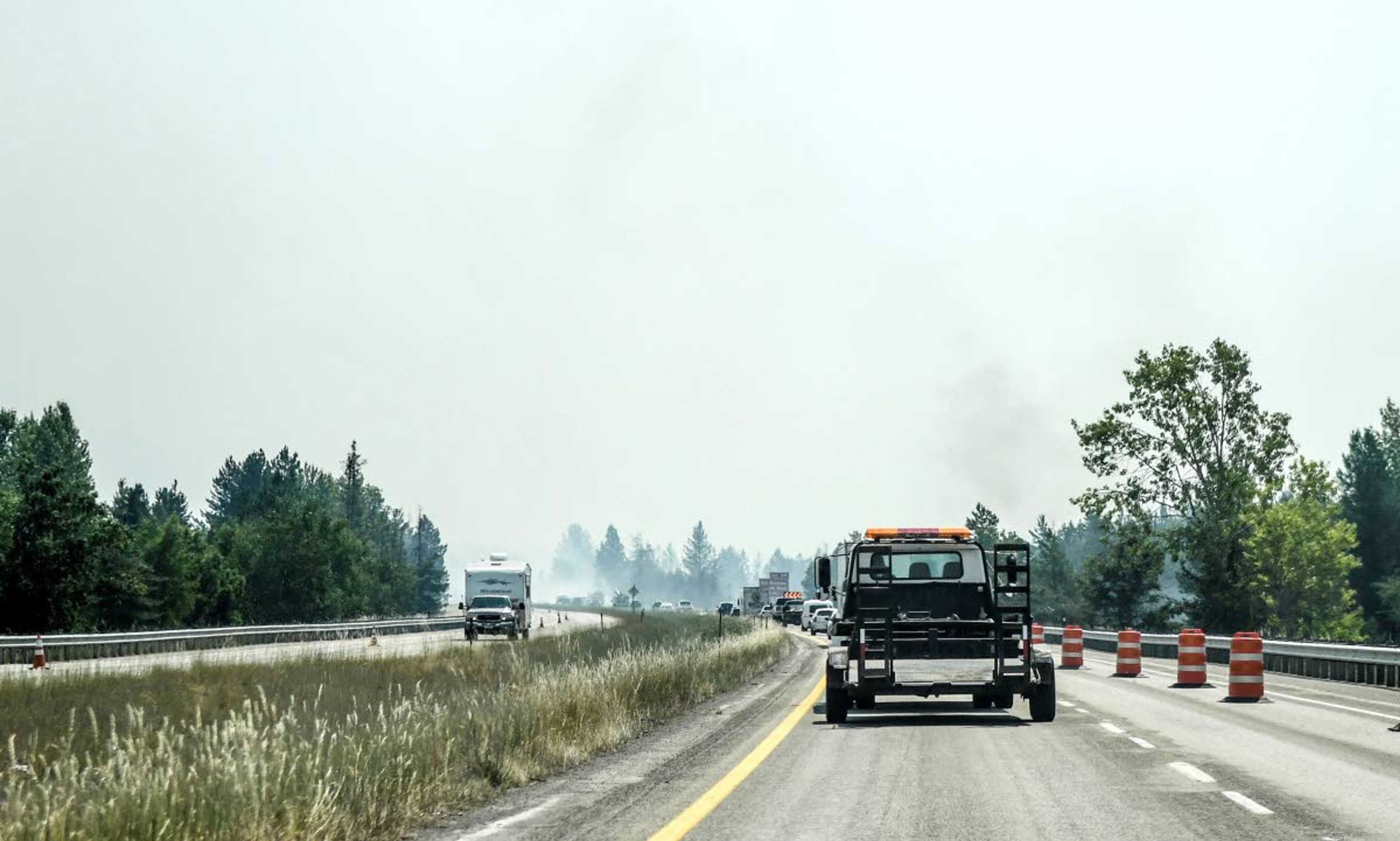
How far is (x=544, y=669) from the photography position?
2284 centimetres

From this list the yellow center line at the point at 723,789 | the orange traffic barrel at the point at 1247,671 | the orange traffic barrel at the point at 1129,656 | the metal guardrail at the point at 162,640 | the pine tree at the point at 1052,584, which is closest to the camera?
the yellow center line at the point at 723,789

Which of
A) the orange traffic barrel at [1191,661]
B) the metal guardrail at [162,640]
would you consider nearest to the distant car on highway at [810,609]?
the metal guardrail at [162,640]

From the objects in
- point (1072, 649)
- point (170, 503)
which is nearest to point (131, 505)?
point (170, 503)

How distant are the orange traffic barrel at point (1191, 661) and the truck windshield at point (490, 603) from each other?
35.7 meters

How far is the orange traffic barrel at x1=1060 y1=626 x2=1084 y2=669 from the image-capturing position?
129ft

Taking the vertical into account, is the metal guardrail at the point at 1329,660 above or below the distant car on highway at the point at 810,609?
below

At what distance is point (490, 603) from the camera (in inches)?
2395

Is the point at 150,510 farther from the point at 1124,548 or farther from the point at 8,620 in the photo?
the point at 1124,548

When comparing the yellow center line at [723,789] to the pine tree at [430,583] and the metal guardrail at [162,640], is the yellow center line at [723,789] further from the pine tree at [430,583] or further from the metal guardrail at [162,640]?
the pine tree at [430,583]

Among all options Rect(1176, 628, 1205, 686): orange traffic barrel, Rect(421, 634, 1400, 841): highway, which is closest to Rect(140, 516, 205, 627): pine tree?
Rect(1176, 628, 1205, 686): orange traffic barrel

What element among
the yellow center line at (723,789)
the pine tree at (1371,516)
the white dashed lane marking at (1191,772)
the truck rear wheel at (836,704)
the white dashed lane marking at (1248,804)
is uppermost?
the pine tree at (1371,516)

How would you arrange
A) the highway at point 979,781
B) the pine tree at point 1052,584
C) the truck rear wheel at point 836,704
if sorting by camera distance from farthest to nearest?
1. the pine tree at point 1052,584
2. the truck rear wheel at point 836,704
3. the highway at point 979,781

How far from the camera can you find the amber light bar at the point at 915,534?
849 inches

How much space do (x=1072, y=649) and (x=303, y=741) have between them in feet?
104
